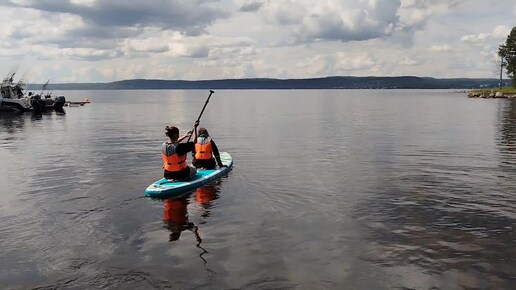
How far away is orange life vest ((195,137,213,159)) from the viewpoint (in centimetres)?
2138

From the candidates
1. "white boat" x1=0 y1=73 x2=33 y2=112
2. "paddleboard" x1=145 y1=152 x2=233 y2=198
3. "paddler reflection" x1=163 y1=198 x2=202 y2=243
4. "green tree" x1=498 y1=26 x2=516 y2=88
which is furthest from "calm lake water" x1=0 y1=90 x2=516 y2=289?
"green tree" x1=498 y1=26 x2=516 y2=88

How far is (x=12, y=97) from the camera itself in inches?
3152

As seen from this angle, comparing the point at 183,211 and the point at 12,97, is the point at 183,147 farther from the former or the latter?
the point at 12,97

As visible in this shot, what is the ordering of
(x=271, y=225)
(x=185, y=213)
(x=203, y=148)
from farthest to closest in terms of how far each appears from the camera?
(x=203, y=148)
(x=185, y=213)
(x=271, y=225)

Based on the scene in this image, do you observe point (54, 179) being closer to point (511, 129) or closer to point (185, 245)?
point (185, 245)

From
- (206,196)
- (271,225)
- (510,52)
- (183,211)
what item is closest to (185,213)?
(183,211)

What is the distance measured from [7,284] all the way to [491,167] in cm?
2314

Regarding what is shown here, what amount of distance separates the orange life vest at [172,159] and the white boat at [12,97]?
70893mm

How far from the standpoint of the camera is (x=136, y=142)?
3881 cm

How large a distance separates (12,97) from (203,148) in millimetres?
71493

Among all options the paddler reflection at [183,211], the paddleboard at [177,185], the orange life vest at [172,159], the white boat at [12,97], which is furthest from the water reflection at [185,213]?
the white boat at [12,97]

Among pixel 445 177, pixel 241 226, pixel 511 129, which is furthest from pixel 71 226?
pixel 511 129

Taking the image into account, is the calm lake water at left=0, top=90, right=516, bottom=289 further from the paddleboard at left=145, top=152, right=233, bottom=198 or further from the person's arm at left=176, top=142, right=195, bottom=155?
the person's arm at left=176, top=142, right=195, bottom=155

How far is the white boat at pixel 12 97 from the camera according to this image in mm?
78000
